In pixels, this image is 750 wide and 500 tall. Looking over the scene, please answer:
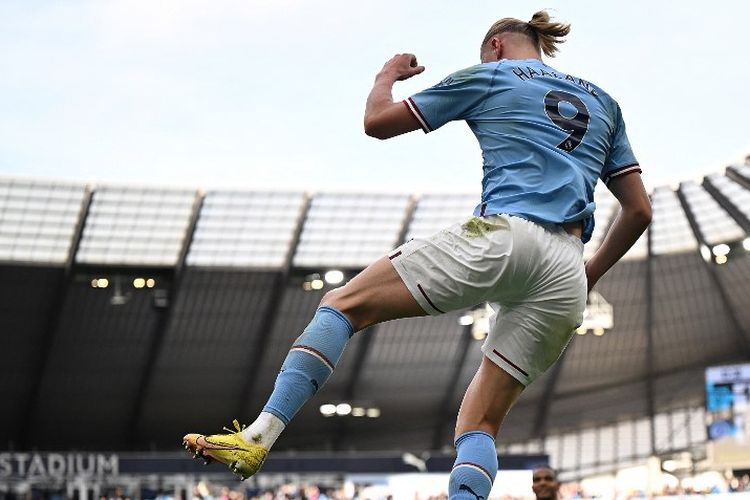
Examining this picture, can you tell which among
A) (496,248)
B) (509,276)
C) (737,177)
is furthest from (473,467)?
(737,177)

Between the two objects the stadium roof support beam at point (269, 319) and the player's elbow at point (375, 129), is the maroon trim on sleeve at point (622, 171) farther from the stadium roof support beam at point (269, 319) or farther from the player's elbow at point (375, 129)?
the stadium roof support beam at point (269, 319)

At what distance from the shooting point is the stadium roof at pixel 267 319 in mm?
42031

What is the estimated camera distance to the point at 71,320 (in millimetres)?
44406

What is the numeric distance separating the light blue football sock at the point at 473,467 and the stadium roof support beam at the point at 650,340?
40893 millimetres

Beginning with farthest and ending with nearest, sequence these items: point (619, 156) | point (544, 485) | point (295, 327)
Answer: point (295, 327) → point (544, 485) → point (619, 156)

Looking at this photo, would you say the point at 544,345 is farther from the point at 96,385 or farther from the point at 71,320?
the point at 96,385

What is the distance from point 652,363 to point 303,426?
14.8 meters

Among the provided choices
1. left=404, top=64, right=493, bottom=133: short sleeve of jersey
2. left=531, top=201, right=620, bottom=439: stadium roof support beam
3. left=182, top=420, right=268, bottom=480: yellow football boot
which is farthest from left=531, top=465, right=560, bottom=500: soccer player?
left=531, top=201, right=620, bottom=439: stadium roof support beam

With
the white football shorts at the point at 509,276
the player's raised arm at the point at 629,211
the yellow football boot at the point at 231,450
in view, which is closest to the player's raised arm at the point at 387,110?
the white football shorts at the point at 509,276


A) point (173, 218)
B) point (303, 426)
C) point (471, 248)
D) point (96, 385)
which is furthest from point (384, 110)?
point (303, 426)

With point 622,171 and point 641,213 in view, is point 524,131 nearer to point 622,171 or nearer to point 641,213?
point 622,171

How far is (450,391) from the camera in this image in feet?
174

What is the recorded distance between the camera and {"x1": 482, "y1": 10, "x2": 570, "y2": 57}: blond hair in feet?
15.9

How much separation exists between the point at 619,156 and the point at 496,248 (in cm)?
90
